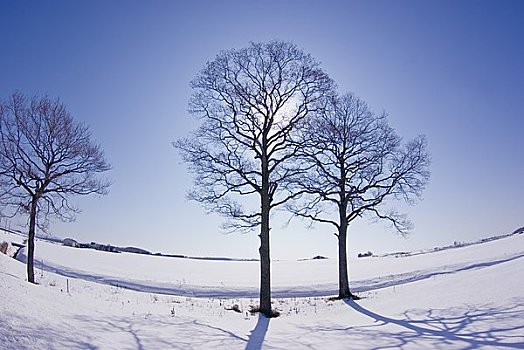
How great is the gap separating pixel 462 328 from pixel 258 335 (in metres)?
4.41

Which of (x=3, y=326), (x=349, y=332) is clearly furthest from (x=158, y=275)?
(x=3, y=326)

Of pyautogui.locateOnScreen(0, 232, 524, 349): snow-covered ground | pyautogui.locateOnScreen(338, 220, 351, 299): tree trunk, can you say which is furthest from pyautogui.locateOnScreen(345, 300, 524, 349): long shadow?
pyautogui.locateOnScreen(338, 220, 351, 299): tree trunk

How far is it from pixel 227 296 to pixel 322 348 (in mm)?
13857

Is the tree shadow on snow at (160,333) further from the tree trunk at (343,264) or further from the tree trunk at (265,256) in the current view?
the tree trunk at (343,264)

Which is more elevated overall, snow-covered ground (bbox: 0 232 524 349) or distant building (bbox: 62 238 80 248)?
distant building (bbox: 62 238 80 248)

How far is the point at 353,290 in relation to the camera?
2142cm

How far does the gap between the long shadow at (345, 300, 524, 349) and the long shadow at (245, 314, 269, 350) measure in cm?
276

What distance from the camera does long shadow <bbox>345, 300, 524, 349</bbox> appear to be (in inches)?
277

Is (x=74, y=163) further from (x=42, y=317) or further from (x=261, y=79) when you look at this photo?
(x=42, y=317)

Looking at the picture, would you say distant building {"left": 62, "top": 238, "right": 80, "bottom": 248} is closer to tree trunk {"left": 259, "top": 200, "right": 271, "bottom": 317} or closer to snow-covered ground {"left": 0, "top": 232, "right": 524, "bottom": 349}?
snow-covered ground {"left": 0, "top": 232, "right": 524, "bottom": 349}

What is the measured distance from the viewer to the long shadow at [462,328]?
23.1ft

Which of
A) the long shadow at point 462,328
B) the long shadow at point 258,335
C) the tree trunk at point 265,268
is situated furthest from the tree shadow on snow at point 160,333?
the tree trunk at point 265,268

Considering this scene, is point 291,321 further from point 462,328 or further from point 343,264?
point 343,264

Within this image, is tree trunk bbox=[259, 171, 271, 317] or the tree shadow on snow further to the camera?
tree trunk bbox=[259, 171, 271, 317]
